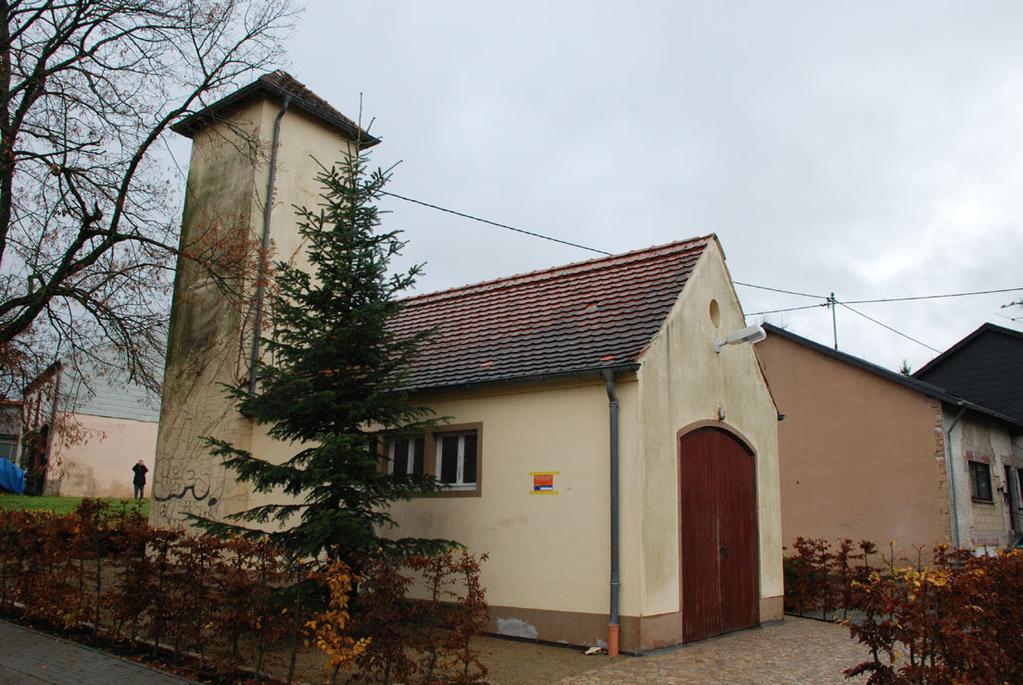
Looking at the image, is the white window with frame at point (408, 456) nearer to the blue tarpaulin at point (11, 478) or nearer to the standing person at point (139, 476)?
the standing person at point (139, 476)

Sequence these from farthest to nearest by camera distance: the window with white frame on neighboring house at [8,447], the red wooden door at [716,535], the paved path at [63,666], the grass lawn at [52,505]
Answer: the window with white frame on neighboring house at [8,447] < the grass lawn at [52,505] < the red wooden door at [716,535] < the paved path at [63,666]

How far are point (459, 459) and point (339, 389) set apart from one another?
108 inches

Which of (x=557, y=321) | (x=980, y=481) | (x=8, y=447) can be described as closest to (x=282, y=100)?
(x=557, y=321)

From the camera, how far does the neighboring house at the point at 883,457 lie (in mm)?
19094

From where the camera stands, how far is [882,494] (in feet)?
64.4

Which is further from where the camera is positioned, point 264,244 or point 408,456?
point 264,244

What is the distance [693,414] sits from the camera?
11508 millimetres

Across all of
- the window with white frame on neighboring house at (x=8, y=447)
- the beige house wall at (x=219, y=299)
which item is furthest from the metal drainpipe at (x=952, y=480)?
the window with white frame on neighboring house at (x=8, y=447)

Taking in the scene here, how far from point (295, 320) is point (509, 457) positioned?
352 cm

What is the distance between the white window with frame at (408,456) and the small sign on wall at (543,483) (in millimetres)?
2243

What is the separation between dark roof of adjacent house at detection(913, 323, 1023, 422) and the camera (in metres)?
26.8

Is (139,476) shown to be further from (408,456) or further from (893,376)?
(893,376)

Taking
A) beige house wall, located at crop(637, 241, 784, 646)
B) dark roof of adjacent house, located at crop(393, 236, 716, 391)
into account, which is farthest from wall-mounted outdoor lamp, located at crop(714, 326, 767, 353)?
dark roof of adjacent house, located at crop(393, 236, 716, 391)

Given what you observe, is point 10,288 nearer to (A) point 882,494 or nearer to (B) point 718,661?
(B) point 718,661
